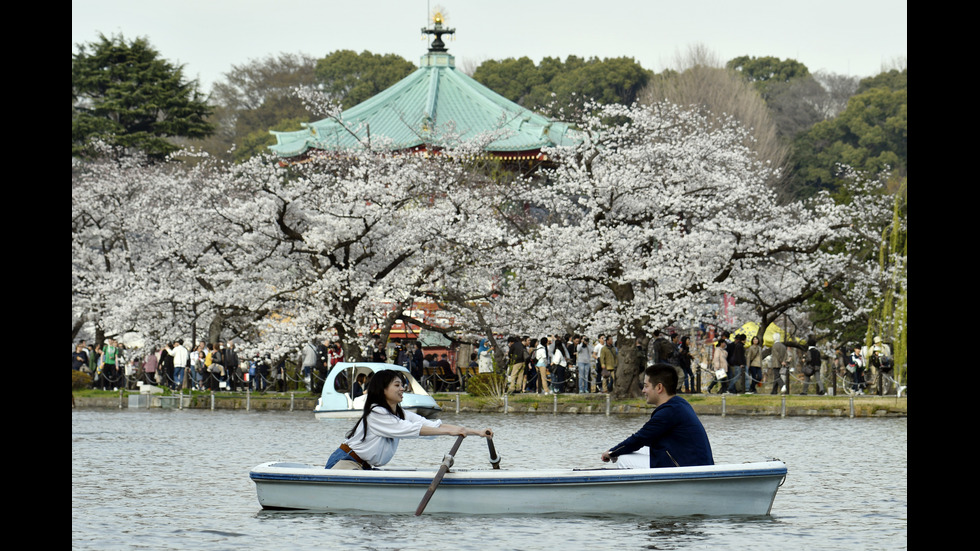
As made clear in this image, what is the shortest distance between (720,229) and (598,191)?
3.56 m

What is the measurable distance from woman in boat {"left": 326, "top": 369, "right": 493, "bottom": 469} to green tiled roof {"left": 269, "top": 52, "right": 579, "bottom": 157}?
32.2 m

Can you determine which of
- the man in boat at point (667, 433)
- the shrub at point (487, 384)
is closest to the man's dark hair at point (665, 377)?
the man in boat at point (667, 433)

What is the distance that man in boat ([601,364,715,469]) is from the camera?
1298cm

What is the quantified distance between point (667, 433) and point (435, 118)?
132 ft

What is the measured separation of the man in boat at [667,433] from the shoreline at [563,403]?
13.0m

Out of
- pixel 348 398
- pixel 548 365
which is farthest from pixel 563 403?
pixel 348 398

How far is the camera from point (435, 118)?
52250mm

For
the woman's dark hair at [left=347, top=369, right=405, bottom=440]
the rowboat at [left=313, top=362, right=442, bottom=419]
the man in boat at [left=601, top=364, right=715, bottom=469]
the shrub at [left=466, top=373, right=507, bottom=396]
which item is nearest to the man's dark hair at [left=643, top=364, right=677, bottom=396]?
the man in boat at [left=601, top=364, right=715, bottom=469]

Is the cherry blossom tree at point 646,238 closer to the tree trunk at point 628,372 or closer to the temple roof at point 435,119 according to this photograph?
the tree trunk at point 628,372

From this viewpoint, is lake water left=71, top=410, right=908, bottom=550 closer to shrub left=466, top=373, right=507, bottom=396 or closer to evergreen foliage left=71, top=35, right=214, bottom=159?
shrub left=466, top=373, right=507, bottom=396

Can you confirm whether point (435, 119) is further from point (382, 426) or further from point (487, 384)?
point (382, 426)

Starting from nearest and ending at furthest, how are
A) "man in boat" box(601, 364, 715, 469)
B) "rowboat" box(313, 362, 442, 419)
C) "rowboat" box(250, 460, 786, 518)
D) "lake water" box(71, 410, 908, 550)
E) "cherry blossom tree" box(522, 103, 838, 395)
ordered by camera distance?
"lake water" box(71, 410, 908, 550), "man in boat" box(601, 364, 715, 469), "rowboat" box(250, 460, 786, 518), "rowboat" box(313, 362, 442, 419), "cherry blossom tree" box(522, 103, 838, 395)
